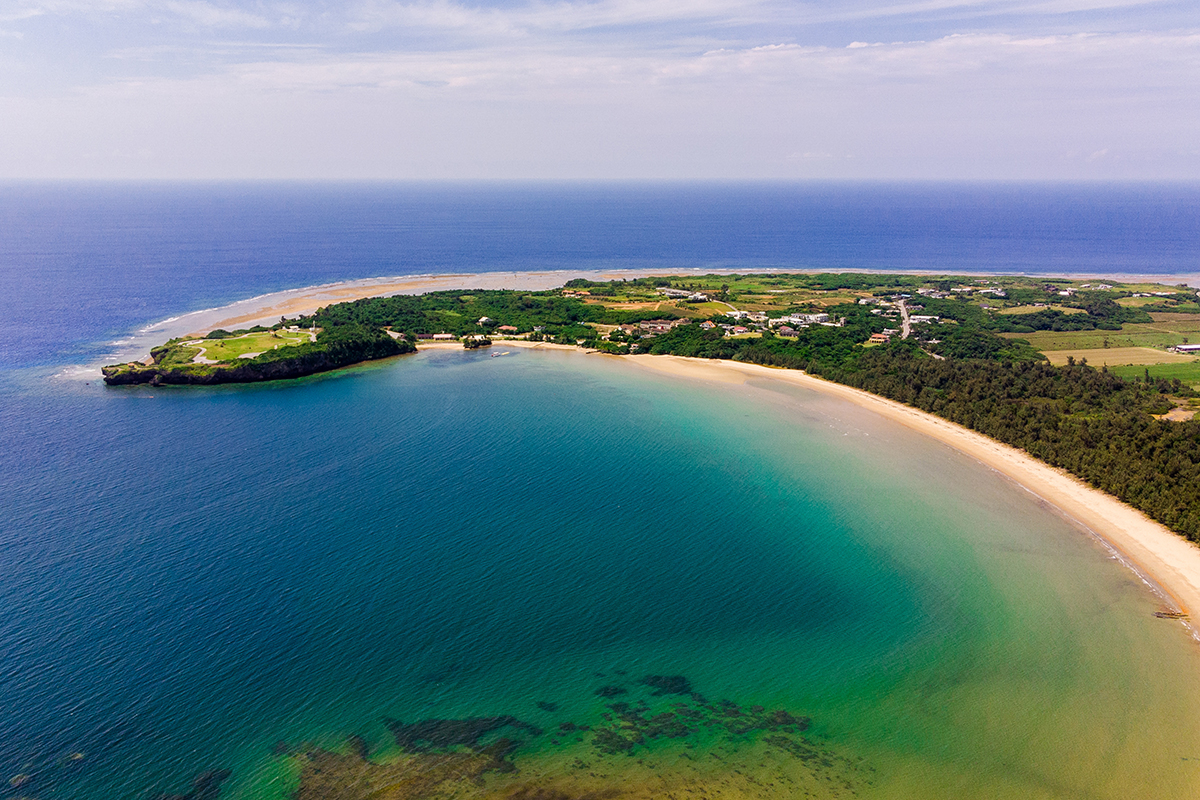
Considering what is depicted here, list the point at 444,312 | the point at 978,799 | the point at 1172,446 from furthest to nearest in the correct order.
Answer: the point at 444,312
the point at 1172,446
the point at 978,799

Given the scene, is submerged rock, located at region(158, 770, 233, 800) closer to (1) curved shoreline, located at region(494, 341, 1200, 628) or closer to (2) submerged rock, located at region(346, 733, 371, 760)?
(2) submerged rock, located at region(346, 733, 371, 760)

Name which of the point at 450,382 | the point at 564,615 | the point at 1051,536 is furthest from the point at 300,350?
the point at 1051,536

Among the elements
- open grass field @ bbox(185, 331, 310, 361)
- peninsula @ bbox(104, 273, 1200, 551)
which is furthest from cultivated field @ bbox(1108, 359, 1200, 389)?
open grass field @ bbox(185, 331, 310, 361)

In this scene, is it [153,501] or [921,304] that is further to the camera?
[921,304]

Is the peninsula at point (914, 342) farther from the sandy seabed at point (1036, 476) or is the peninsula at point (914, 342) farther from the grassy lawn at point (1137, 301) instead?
the sandy seabed at point (1036, 476)

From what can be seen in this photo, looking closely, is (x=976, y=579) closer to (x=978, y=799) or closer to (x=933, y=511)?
(x=933, y=511)

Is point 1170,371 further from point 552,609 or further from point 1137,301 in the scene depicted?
point 552,609
